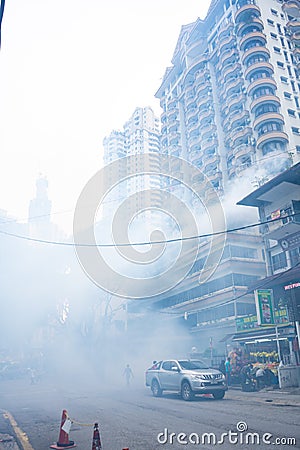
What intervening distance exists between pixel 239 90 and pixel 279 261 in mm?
29556

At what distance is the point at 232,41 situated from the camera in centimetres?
5222

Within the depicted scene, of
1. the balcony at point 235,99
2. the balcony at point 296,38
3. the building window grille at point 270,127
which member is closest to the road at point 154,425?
the building window grille at point 270,127

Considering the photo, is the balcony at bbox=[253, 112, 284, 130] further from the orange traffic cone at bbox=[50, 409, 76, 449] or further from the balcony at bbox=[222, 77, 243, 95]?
the orange traffic cone at bbox=[50, 409, 76, 449]

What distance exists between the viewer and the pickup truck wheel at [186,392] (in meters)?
12.8

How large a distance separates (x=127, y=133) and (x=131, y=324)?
94.1m

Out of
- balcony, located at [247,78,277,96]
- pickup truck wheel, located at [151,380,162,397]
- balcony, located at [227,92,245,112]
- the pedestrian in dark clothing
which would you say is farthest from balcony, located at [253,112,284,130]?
pickup truck wheel, located at [151,380,162,397]

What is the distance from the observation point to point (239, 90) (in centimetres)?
5044

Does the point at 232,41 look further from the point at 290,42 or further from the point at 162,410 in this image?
the point at 162,410

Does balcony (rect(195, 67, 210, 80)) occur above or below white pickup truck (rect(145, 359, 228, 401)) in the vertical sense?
above

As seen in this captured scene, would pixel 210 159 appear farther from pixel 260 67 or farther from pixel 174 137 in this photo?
pixel 174 137

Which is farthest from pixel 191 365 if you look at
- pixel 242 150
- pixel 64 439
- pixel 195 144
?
pixel 195 144

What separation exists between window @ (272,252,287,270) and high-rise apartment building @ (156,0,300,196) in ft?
47.8

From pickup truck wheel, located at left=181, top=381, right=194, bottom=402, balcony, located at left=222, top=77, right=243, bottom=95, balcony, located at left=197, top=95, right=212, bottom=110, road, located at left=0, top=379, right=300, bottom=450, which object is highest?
balcony, located at left=197, top=95, right=212, bottom=110

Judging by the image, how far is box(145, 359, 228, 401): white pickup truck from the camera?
1274 centimetres
